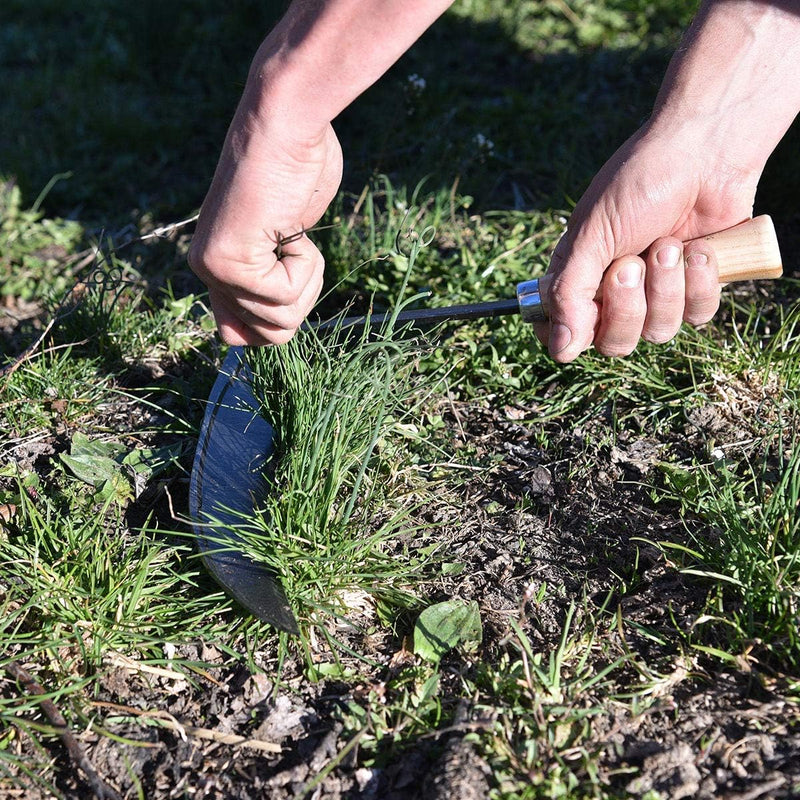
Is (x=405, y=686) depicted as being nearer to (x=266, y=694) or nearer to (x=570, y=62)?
(x=266, y=694)

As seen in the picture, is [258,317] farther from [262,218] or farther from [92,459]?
[92,459]

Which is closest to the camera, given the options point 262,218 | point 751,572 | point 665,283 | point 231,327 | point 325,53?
point 325,53

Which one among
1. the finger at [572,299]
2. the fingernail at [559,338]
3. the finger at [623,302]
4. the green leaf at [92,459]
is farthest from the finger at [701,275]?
the green leaf at [92,459]

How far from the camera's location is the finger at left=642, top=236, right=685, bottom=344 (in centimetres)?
201

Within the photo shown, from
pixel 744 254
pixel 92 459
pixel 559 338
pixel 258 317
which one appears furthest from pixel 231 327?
pixel 744 254

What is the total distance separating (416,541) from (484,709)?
0.53 m

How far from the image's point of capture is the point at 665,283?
6.66 ft

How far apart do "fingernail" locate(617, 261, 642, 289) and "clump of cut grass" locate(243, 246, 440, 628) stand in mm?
502

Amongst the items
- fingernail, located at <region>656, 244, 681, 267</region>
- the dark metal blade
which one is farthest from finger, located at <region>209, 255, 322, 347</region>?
fingernail, located at <region>656, 244, 681, 267</region>

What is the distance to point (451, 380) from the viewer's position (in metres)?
2.59

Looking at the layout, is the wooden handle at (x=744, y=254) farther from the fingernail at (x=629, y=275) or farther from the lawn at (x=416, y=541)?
the lawn at (x=416, y=541)

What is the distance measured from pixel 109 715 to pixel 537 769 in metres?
0.88

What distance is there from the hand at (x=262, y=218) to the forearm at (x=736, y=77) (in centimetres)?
89

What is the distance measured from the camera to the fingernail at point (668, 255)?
2.01 meters
